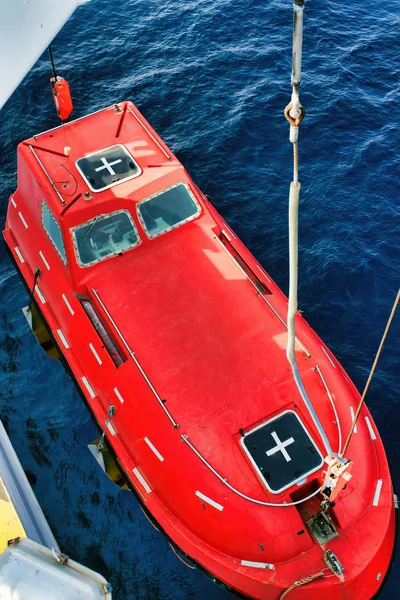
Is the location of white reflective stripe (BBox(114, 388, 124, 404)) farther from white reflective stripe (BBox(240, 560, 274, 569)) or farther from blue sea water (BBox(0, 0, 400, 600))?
white reflective stripe (BBox(240, 560, 274, 569))

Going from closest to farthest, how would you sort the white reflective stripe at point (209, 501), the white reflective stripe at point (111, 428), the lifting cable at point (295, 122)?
the lifting cable at point (295, 122), the white reflective stripe at point (209, 501), the white reflective stripe at point (111, 428)

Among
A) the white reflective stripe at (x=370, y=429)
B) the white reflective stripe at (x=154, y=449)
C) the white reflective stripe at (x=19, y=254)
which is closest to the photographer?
the white reflective stripe at (x=154, y=449)

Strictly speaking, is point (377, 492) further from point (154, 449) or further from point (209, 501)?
point (154, 449)

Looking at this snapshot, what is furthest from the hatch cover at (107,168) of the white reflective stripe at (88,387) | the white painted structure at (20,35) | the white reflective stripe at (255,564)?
the white reflective stripe at (255,564)

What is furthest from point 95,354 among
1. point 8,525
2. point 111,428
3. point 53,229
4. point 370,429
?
point 370,429

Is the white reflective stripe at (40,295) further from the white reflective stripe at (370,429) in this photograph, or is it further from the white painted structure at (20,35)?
the white reflective stripe at (370,429)
